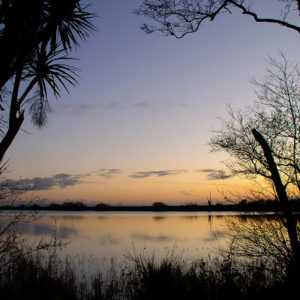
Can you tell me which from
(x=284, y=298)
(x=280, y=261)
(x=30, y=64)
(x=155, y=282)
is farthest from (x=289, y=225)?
(x=30, y=64)

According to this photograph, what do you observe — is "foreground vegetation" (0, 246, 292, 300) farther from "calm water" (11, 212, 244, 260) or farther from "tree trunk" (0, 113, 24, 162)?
"tree trunk" (0, 113, 24, 162)

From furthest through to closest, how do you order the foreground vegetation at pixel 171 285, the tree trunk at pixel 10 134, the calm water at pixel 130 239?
the calm water at pixel 130 239 < the foreground vegetation at pixel 171 285 < the tree trunk at pixel 10 134

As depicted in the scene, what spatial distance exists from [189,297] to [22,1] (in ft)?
19.8

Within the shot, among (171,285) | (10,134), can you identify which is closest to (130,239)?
(171,285)

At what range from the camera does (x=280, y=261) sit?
6551 mm

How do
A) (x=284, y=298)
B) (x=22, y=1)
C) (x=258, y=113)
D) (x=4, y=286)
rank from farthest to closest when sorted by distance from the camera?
(x=258, y=113)
(x=284, y=298)
(x=4, y=286)
(x=22, y=1)

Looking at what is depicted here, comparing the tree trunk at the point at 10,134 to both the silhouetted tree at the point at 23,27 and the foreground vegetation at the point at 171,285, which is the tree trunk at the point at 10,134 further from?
the foreground vegetation at the point at 171,285

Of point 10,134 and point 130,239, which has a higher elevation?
point 10,134

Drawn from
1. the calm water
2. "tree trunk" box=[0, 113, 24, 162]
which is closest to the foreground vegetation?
the calm water

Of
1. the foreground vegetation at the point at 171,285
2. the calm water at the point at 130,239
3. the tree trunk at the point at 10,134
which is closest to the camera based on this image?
the tree trunk at the point at 10,134

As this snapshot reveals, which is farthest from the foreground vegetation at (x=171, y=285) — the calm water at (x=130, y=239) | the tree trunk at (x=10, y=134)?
the tree trunk at (x=10, y=134)

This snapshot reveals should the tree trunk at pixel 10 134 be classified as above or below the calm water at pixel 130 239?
above

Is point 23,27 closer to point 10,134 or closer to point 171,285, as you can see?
point 10,134

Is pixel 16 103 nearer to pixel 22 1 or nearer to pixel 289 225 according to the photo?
pixel 22 1
